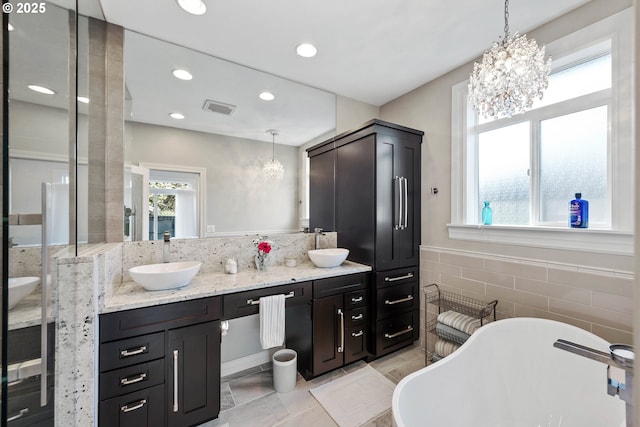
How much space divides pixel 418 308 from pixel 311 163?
1950mm

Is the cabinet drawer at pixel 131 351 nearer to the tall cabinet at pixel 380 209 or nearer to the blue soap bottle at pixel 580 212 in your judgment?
the tall cabinet at pixel 380 209

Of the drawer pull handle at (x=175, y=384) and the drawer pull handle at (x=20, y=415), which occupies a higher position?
the drawer pull handle at (x=20, y=415)

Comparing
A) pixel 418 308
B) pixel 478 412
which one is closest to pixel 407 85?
pixel 418 308

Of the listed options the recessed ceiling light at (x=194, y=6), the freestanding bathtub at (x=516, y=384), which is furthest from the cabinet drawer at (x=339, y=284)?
the recessed ceiling light at (x=194, y=6)

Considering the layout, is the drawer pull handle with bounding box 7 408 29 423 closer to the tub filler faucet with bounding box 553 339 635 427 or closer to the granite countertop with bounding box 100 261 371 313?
the granite countertop with bounding box 100 261 371 313

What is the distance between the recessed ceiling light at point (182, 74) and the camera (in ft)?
6.57

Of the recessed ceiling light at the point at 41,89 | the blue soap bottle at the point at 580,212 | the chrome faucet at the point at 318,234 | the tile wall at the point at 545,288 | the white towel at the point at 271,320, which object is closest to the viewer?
the recessed ceiling light at the point at 41,89

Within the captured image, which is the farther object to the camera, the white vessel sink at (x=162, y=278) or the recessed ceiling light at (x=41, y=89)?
the white vessel sink at (x=162, y=278)

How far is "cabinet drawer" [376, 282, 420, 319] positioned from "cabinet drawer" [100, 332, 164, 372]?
1.73 m

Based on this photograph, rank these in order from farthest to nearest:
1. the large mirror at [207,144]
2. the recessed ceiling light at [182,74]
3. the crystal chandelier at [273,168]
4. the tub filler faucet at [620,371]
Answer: the crystal chandelier at [273,168], the recessed ceiling light at [182,74], the large mirror at [207,144], the tub filler faucet at [620,371]

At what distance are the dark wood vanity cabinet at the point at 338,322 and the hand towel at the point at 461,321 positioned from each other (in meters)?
0.67

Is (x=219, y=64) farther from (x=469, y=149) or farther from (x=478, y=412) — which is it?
(x=478, y=412)

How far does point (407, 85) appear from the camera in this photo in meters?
2.64

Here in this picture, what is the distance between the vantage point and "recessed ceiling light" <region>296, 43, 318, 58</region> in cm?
201
